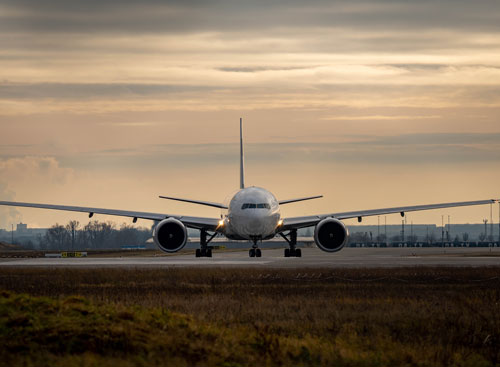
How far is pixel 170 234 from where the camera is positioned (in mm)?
53156

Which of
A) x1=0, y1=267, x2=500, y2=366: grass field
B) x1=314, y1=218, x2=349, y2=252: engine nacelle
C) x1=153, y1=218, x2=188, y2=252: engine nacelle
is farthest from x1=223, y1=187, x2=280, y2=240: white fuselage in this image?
x1=0, y1=267, x2=500, y2=366: grass field

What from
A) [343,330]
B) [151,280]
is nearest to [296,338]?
[343,330]

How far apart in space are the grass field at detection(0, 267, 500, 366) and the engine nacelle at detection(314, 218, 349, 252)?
23.3 metres

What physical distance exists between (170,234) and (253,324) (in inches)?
1398

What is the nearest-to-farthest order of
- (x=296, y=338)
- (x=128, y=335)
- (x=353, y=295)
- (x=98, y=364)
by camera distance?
(x=98, y=364) < (x=128, y=335) < (x=296, y=338) < (x=353, y=295)

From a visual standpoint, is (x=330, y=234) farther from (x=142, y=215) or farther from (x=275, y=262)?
(x=142, y=215)

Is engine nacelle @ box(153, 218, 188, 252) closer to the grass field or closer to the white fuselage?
the white fuselage

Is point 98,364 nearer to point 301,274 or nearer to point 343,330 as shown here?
point 343,330

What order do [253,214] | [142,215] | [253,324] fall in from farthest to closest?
1. [142,215]
2. [253,214]
3. [253,324]

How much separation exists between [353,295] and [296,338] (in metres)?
9.13

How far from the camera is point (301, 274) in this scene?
35531mm

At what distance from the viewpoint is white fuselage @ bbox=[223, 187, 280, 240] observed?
5359 cm

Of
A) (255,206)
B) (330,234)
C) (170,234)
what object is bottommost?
(330,234)

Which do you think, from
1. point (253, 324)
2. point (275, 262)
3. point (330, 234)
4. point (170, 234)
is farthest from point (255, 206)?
point (253, 324)
